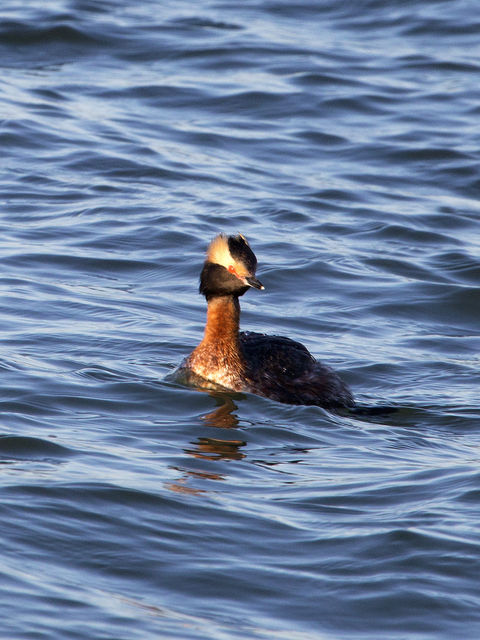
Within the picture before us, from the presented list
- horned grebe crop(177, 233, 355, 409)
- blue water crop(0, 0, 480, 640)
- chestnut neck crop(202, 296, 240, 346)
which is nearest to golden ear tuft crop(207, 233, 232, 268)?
horned grebe crop(177, 233, 355, 409)

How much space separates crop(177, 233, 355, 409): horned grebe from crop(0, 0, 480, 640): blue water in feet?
0.65

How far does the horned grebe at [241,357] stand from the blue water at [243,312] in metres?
0.20

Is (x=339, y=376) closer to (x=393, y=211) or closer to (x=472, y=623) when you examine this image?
(x=472, y=623)

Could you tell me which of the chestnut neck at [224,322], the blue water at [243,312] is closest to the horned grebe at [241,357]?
the chestnut neck at [224,322]

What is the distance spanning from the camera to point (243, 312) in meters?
12.9

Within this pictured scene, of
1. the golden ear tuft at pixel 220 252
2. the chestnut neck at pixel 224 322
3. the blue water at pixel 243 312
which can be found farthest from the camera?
the chestnut neck at pixel 224 322

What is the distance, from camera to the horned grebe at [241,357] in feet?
32.7

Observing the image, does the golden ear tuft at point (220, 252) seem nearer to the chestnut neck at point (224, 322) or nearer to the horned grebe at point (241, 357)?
the horned grebe at point (241, 357)

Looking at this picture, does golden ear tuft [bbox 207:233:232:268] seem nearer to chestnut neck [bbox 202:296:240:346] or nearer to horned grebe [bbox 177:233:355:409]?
horned grebe [bbox 177:233:355:409]

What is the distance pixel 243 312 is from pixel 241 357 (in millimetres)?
2582

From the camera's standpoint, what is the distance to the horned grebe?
32.7 ft

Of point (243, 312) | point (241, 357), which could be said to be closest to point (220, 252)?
point (241, 357)

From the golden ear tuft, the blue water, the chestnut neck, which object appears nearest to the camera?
the blue water

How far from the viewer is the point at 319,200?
1653 cm
